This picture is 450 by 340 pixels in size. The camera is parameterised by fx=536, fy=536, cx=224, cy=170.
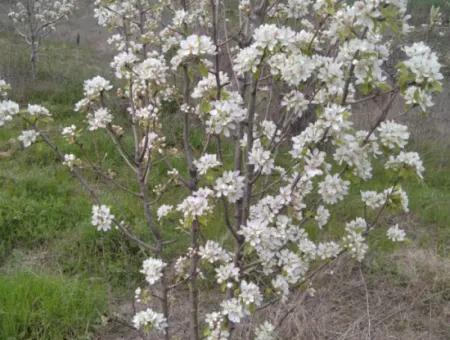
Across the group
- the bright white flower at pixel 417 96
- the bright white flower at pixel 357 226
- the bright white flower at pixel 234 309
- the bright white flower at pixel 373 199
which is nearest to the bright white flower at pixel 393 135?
the bright white flower at pixel 417 96

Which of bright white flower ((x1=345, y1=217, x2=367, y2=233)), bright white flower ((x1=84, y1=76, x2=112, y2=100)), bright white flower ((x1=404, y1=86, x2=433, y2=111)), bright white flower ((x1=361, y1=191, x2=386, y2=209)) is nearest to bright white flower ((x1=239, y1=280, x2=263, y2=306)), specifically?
bright white flower ((x1=345, y1=217, x2=367, y2=233))

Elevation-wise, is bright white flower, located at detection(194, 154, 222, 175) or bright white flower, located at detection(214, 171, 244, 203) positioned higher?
bright white flower, located at detection(194, 154, 222, 175)

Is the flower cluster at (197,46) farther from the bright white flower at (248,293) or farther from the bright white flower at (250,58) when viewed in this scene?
the bright white flower at (248,293)

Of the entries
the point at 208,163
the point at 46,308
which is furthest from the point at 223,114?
the point at 46,308

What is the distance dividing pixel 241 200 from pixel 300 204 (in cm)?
30

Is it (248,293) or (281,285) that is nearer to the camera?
(248,293)

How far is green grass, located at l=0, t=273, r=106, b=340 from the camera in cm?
361

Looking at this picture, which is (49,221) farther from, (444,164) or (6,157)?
(444,164)

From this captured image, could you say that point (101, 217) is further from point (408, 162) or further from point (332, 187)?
point (408, 162)

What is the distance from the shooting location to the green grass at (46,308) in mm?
3605

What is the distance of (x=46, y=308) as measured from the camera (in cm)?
370

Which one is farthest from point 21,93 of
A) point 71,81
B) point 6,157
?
point 6,157

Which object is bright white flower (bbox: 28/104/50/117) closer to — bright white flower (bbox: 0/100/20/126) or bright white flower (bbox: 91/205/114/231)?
bright white flower (bbox: 0/100/20/126)

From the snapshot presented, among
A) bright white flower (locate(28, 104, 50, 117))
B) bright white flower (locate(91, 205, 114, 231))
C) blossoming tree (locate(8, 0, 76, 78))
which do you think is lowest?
bright white flower (locate(91, 205, 114, 231))
